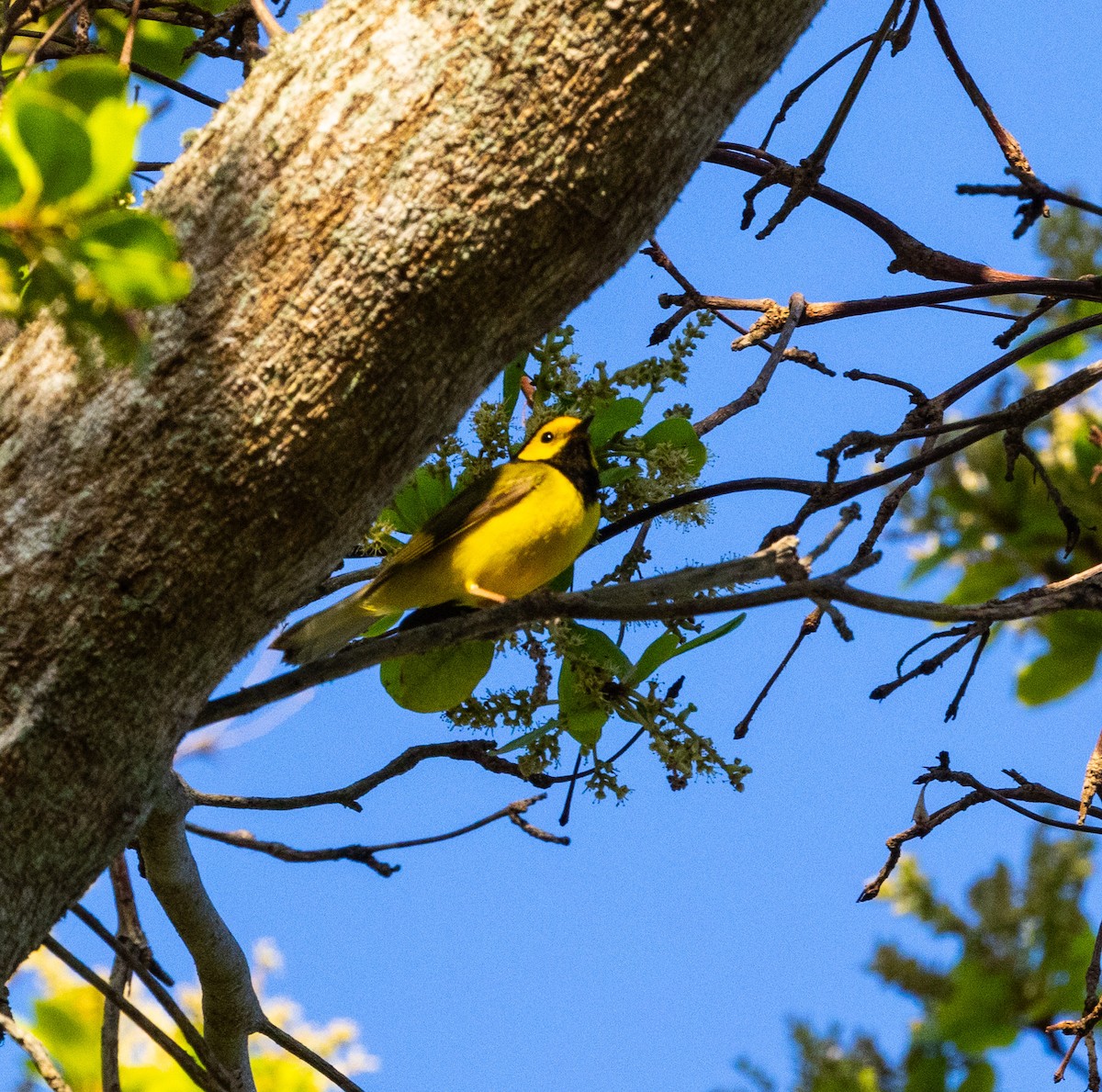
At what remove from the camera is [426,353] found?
147cm

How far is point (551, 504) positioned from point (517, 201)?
115cm

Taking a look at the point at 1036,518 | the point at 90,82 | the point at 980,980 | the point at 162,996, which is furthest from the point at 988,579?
the point at 90,82

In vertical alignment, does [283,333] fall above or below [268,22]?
below

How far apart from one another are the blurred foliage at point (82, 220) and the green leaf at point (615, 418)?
1308 mm

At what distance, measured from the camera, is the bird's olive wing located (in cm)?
239

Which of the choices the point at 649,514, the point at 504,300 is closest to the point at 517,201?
the point at 504,300

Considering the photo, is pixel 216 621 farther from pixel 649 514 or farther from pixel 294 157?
pixel 649 514

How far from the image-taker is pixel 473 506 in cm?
244

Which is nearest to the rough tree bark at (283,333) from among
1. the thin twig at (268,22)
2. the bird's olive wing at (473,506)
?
the thin twig at (268,22)

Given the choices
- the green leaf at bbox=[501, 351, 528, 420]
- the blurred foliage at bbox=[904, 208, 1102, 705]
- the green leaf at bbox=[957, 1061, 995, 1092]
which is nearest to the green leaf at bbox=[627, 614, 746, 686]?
the green leaf at bbox=[501, 351, 528, 420]

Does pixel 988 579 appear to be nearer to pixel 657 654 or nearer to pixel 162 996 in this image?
pixel 657 654

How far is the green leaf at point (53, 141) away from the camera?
0.99 metres

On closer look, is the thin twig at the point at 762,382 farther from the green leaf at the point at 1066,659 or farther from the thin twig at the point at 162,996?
the green leaf at the point at 1066,659

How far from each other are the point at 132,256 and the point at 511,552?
172cm
